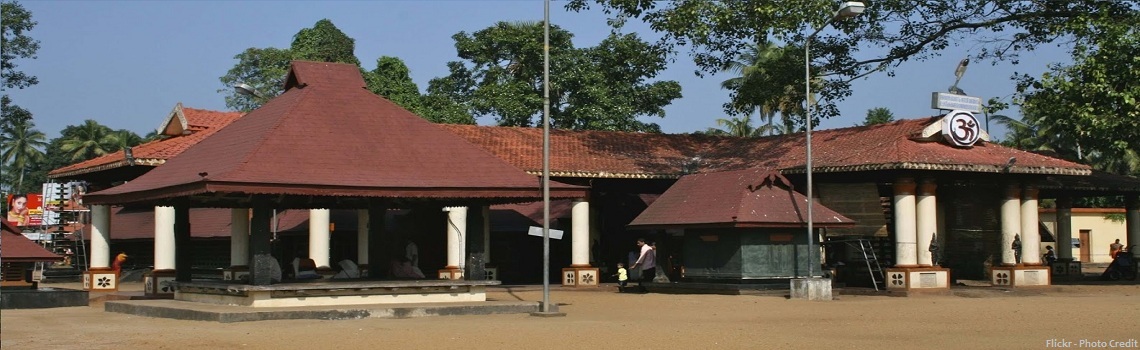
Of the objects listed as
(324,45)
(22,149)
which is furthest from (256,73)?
(22,149)

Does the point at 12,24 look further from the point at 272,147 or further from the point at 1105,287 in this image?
the point at 1105,287

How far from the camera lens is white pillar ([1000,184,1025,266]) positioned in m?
29.2

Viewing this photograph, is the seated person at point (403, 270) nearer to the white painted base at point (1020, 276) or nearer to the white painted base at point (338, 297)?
the white painted base at point (338, 297)

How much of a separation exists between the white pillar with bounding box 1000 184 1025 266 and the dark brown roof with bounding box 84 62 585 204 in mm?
13418

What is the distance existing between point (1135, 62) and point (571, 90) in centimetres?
2310

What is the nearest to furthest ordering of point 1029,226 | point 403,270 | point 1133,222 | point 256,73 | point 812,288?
point 403,270 < point 812,288 < point 1029,226 < point 1133,222 < point 256,73

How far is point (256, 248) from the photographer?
17719 millimetres

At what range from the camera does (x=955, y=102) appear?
93.6ft

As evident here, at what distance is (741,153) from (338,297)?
17.1 m

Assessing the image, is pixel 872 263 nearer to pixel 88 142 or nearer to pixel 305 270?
pixel 305 270

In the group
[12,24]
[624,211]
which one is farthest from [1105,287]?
[12,24]

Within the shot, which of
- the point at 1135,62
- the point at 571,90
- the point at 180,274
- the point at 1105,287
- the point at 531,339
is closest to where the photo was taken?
the point at 531,339

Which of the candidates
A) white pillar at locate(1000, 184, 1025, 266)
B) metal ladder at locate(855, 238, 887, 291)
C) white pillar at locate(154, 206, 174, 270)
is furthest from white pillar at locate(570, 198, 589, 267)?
white pillar at locate(1000, 184, 1025, 266)

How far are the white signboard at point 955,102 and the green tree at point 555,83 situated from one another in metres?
15.5
